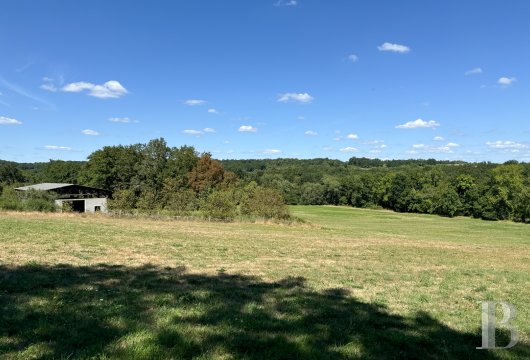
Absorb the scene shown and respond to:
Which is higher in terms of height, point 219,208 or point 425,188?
point 425,188

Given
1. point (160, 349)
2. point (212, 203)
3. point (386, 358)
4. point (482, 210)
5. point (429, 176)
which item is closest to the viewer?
point (160, 349)

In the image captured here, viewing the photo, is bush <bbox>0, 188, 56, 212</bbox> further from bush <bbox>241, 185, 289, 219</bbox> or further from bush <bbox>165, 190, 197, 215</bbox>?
bush <bbox>241, 185, 289, 219</bbox>

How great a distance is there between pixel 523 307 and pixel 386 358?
18.8 feet

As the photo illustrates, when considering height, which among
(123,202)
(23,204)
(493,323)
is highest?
(123,202)

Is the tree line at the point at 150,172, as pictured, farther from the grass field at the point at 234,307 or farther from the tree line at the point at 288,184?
the grass field at the point at 234,307

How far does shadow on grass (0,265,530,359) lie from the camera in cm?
477

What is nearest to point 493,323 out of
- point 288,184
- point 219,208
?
point 219,208

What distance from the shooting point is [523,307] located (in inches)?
348

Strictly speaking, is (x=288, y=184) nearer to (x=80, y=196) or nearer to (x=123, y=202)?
(x=80, y=196)

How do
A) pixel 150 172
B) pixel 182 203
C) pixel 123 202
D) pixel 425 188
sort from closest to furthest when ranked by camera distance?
pixel 123 202
pixel 182 203
pixel 150 172
pixel 425 188

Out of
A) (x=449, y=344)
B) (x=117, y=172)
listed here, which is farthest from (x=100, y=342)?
(x=117, y=172)

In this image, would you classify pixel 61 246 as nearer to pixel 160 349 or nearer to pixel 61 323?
pixel 61 323

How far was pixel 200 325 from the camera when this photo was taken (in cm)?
570

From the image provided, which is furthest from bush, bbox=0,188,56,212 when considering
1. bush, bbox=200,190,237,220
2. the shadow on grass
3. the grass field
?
the shadow on grass
